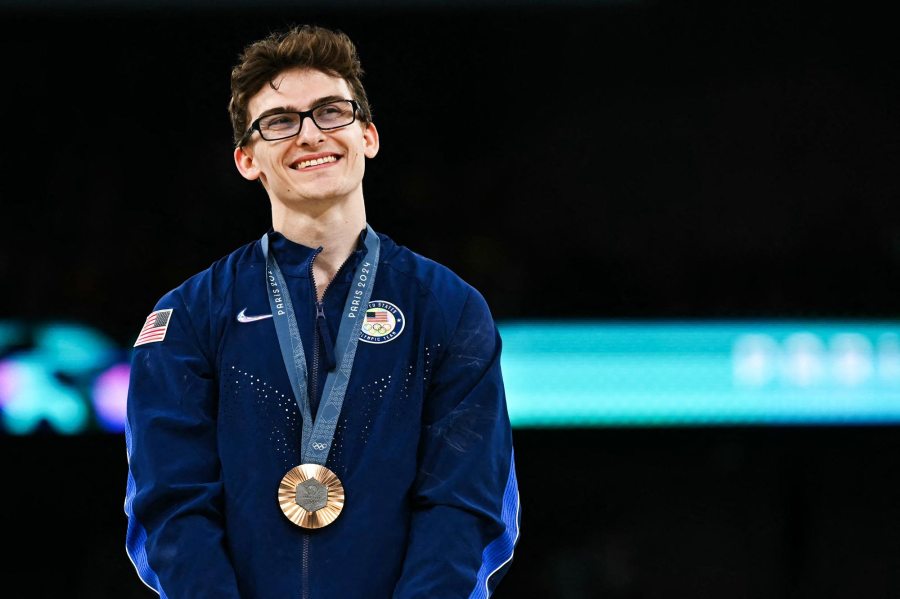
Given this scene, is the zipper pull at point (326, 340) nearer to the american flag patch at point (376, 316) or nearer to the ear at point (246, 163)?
the american flag patch at point (376, 316)

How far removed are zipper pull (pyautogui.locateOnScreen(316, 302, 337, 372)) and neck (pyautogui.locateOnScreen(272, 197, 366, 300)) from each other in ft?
0.32

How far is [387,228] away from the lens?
212 inches

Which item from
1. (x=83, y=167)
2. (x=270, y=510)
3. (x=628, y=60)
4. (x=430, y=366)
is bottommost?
(x=270, y=510)

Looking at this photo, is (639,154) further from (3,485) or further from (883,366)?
(3,485)

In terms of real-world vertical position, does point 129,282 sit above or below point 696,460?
above

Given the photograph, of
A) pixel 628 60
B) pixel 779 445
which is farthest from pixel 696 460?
pixel 628 60

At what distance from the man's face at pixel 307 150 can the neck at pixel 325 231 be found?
0.07 ft

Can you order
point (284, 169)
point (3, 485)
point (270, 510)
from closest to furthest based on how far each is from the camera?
point (270, 510) → point (284, 169) → point (3, 485)

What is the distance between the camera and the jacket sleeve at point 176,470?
2.14m

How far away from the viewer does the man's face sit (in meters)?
2.39

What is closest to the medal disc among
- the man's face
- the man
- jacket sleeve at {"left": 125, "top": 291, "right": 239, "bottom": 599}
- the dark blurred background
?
the man

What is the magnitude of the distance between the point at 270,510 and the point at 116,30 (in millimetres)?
3695

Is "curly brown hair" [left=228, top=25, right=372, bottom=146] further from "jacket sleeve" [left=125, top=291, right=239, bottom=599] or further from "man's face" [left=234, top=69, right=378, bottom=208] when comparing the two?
"jacket sleeve" [left=125, top=291, right=239, bottom=599]

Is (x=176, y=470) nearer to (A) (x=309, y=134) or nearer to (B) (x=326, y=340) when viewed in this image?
(B) (x=326, y=340)
